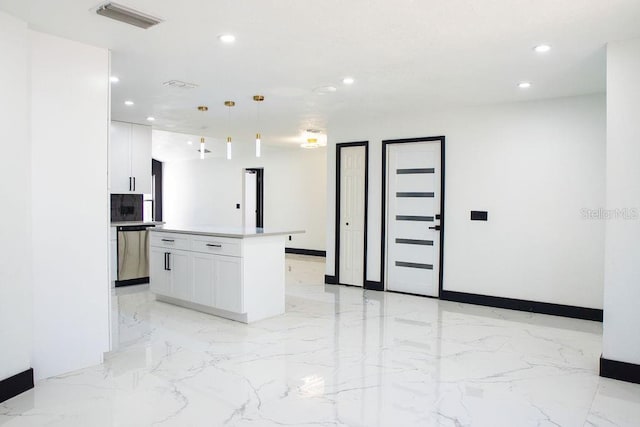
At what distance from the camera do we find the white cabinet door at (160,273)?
16.9ft

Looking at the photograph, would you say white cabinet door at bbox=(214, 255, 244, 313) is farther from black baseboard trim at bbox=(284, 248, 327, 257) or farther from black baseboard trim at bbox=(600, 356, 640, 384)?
black baseboard trim at bbox=(284, 248, 327, 257)

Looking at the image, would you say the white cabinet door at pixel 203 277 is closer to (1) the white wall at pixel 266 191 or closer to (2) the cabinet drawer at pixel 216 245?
(2) the cabinet drawer at pixel 216 245

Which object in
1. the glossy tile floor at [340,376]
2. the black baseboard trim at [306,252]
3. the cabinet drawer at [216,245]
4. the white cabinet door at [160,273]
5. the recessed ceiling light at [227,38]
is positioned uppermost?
the recessed ceiling light at [227,38]

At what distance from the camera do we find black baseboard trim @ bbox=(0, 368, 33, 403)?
271 centimetres

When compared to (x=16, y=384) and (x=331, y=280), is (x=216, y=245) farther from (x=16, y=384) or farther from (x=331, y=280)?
(x=331, y=280)

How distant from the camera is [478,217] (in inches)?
213

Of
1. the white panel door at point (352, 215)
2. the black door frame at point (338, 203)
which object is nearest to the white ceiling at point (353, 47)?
the black door frame at point (338, 203)

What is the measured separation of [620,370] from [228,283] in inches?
132

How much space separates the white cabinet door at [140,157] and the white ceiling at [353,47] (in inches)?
53.7

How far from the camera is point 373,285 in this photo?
6227mm

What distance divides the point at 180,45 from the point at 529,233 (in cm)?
417

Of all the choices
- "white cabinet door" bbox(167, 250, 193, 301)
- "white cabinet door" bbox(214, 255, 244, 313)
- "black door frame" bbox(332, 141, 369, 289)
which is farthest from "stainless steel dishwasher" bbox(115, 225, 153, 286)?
"black door frame" bbox(332, 141, 369, 289)

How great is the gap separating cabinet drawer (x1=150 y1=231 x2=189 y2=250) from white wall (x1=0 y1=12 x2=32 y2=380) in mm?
2036

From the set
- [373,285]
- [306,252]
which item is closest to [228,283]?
[373,285]
